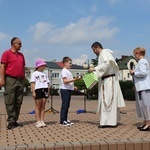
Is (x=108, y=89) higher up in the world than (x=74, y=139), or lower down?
higher up

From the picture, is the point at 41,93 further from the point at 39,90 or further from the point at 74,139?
the point at 74,139

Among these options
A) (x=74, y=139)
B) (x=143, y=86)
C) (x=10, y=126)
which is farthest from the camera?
(x=10, y=126)

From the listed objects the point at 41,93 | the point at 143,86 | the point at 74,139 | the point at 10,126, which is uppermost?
the point at 143,86

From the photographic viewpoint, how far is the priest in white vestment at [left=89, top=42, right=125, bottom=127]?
25.3ft

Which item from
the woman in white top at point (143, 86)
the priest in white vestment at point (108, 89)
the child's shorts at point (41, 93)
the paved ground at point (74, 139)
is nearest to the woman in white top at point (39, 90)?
the child's shorts at point (41, 93)

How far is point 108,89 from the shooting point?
25.5ft

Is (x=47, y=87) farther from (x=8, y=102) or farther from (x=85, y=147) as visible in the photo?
(x=85, y=147)

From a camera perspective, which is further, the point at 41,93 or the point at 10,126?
the point at 41,93

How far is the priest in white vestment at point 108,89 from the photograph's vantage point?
770cm

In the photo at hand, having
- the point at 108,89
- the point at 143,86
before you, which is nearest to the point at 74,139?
the point at 108,89

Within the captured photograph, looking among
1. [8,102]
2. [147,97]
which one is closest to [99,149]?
[147,97]

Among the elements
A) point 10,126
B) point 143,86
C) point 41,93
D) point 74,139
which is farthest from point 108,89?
point 10,126

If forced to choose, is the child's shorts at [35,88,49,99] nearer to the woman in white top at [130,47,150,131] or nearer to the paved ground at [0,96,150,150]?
the paved ground at [0,96,150,150]

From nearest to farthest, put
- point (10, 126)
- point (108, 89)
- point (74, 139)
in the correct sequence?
point (74, 139), point (10, 126), point (108, 89)
